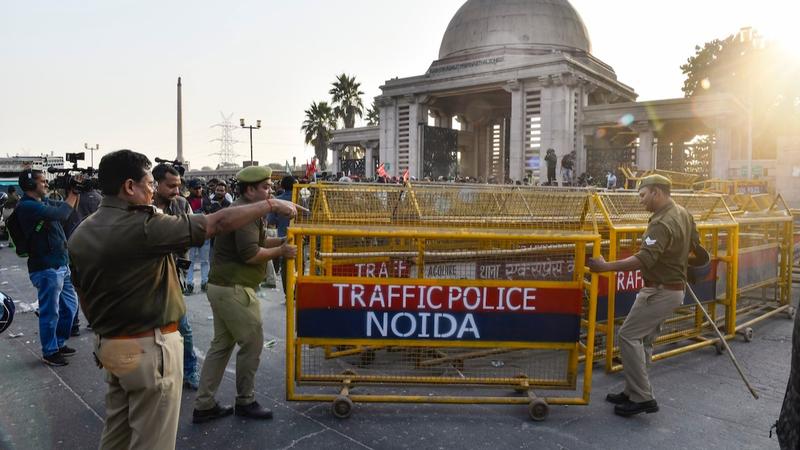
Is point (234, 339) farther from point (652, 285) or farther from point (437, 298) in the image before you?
point (652, 285)

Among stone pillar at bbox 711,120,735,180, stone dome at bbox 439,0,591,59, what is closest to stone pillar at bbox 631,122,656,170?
stone pillar at bbox 711,120,735,180

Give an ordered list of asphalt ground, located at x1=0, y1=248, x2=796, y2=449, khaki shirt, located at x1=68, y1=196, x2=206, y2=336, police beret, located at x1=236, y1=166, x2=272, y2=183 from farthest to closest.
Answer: police beret, located at x1=236, y1=166, x2=272, y2=183, asphalt ground, located at x1=0, y1=248, x2=796, y2=449, khaki shirt, located at x1=68, y1=196, x2=206, y2=336

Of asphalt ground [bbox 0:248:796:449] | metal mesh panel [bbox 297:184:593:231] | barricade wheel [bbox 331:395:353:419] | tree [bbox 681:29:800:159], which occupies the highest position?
tree [bbox 681:29:800:159]

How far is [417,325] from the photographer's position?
14.4 feet

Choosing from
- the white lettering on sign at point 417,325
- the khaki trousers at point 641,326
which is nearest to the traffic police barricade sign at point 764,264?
the khaki trousers at point 641,326

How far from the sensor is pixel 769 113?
150ft

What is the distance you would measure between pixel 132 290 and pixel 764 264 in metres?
8.73

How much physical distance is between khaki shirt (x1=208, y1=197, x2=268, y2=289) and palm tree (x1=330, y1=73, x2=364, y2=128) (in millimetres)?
52606

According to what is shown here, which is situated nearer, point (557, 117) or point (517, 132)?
point (557, 117)

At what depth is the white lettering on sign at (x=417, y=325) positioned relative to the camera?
436 centimetres

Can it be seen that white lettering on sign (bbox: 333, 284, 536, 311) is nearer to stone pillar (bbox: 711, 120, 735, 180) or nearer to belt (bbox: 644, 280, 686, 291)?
belt (bbox: 644, 280, 686, 291)

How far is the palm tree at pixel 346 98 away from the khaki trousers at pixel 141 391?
5425 centimetres

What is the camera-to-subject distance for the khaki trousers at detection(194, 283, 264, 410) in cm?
419

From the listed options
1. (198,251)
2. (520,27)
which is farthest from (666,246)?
(520,27)
